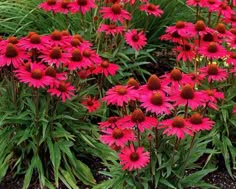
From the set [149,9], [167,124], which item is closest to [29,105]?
[167,124]

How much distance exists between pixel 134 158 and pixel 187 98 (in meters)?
0.43

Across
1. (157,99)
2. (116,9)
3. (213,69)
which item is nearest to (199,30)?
(213,69)

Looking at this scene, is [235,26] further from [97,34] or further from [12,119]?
[12,119]

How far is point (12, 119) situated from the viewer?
3484mm

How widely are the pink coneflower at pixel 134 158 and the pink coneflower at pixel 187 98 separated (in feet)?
1.04

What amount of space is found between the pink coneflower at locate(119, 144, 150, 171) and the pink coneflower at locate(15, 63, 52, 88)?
2.00 ft

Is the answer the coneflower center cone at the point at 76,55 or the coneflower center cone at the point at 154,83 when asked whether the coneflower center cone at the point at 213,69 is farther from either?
the coneflower center cone at the point at 76,55

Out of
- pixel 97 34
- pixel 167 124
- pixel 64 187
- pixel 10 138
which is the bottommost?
pixel 64 187

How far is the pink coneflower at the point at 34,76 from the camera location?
3.10m

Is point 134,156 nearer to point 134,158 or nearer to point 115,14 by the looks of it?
point 134,158

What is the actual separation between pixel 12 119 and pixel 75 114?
0.46m

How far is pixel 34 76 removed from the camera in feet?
10.3

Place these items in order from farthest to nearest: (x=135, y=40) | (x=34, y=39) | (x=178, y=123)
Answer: (x=135, y=40)
(x=34, y=39)
(x=178, y=123)

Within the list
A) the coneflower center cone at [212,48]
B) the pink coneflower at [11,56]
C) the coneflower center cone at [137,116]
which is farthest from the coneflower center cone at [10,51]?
the coneflower center cone at [212,48]
